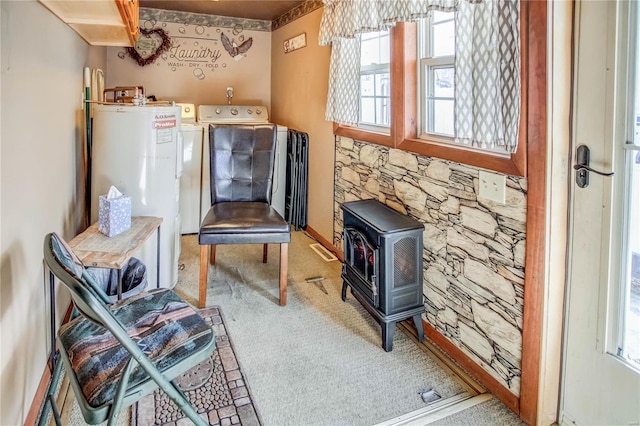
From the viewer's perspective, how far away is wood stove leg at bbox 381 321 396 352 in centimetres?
224

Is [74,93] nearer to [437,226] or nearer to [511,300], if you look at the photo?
[437,226]

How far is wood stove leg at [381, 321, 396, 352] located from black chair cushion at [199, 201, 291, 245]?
2.59ft

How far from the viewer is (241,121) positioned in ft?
15.9

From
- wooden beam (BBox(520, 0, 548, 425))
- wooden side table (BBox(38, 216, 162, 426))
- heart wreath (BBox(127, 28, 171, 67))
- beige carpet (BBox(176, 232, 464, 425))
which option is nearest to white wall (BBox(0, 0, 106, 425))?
wooden side table (BBox(38, 216, 162, 426))

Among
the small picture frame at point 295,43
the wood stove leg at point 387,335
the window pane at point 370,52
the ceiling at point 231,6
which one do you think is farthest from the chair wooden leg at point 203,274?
the ceiling at point 231,6

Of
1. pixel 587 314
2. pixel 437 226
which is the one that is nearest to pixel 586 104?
pixel 587 314

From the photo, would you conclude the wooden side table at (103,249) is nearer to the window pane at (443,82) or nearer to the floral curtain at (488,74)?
the floral curtain at (488,74)

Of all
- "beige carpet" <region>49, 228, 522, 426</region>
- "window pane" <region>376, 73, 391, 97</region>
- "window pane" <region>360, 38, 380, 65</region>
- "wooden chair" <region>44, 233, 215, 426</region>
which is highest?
"window pane" <region>360, 38, 380, 65</region>

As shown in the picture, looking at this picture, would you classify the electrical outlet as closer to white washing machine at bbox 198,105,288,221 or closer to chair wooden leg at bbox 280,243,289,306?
chair wooden leg at bbox 280,243,289,306

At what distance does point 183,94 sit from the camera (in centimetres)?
500

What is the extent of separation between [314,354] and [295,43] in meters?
3.15

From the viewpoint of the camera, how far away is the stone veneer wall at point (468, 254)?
1.78 meters

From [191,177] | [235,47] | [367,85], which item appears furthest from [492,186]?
[235,47]

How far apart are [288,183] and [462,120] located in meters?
2.70
